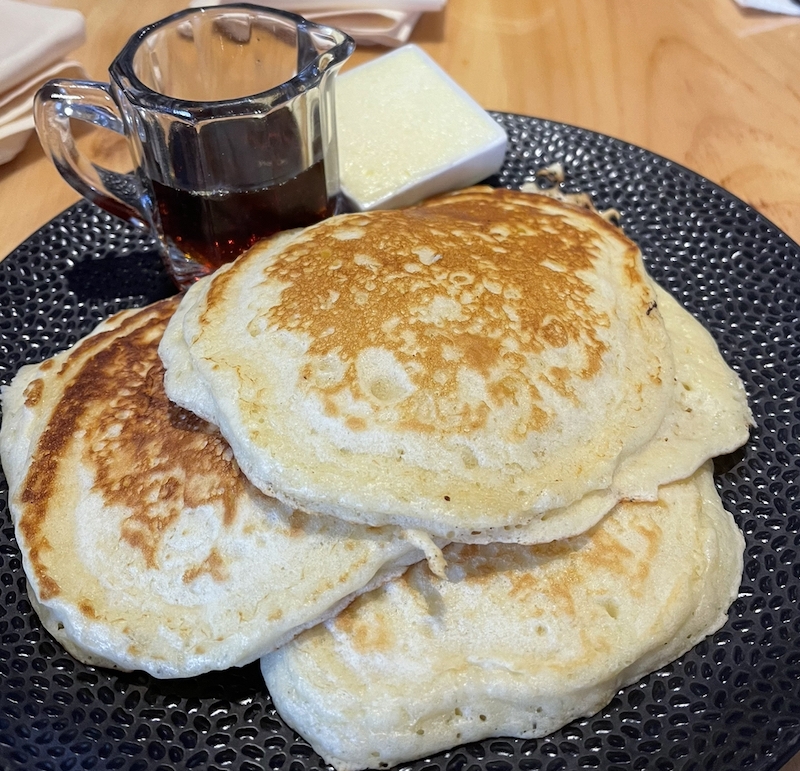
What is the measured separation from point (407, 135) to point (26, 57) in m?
1.38

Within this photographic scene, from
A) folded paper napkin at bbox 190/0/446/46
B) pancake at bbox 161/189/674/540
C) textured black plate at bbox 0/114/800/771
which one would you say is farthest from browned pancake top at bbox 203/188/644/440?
folded paper napkin at bbox 190/0/446/46

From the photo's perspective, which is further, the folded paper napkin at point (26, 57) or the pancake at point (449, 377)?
the folded paper napkin at point (26, 57)

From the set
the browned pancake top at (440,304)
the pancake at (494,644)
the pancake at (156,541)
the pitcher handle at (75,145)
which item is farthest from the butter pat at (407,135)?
the pancake at (494,644)

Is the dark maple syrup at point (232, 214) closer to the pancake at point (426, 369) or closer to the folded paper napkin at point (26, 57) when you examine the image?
the pancake at point (426, 369)

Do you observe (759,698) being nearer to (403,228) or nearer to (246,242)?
(403,228)

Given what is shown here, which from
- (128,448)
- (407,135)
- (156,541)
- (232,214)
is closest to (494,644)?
(156,541)

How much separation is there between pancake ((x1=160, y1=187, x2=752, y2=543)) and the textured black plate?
0.20m

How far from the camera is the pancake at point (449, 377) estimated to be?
4.09 ft

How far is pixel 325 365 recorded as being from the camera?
4.49ft

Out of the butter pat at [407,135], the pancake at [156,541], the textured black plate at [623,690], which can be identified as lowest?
the textured black plate at [623,690]

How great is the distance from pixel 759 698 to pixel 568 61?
2.58 m

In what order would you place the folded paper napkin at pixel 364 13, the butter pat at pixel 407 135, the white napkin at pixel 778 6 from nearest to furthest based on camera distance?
the butter pat at pixel 407 135 < the folded paper napkin at pixel 364 13 < the white napkin at pixel 778 6

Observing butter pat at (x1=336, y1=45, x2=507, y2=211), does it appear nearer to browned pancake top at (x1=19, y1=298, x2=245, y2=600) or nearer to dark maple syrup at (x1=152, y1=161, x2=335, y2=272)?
dark maple syrup at (x1=152, y1=161, x2=335, y2=272)

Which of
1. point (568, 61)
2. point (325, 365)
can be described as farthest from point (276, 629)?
point (568, 61)
